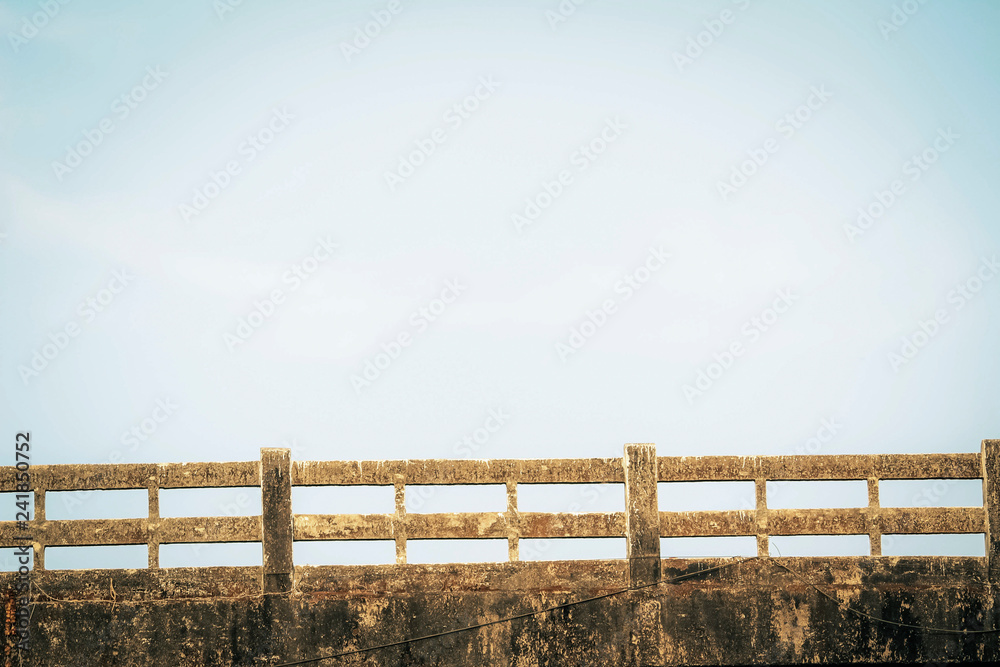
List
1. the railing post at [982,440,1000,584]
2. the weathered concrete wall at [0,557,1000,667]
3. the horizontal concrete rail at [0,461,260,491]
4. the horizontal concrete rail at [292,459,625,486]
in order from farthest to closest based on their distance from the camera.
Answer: the railing post at [982,440,1000,584] → the horizontal concrete rail at [0,461,260,491] → the horizontal concrete rail at [292,459,625,486] → the weathered concrete wall at [0,557,1000,667]

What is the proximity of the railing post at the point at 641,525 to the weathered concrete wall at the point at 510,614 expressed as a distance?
124 mm

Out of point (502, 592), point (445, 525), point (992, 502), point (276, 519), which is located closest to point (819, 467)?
point (992, 502)

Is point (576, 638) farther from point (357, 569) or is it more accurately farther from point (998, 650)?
point (998, 650)

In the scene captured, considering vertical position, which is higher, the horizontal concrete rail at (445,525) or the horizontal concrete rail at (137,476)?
the horizontal concrete rail at (137,476)

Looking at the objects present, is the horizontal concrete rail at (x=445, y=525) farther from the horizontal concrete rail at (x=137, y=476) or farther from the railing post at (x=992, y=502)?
the railing post at (x=992, y=502)

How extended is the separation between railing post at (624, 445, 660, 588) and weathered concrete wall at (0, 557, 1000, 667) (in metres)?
0.12

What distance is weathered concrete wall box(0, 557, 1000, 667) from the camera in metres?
7.75

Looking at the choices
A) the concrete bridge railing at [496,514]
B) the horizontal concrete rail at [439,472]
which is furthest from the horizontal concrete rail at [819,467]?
the horizontal concrete rail at [439,472]

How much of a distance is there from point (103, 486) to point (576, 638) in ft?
16.9

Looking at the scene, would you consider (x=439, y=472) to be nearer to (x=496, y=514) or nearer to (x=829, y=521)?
(x=496, y=514)

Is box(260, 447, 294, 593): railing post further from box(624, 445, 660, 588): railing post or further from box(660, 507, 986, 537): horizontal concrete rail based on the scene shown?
box(660, 507, 986, 537): horizontal concrete rail

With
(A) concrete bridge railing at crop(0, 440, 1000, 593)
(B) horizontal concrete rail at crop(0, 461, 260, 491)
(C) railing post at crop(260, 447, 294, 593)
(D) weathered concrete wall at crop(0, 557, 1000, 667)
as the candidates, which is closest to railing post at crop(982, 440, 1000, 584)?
(A) concrete bridge railing at crop(0, 440, 1000, 593)

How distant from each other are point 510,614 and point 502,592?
9.0 inches

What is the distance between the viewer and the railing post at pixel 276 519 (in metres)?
7.82
